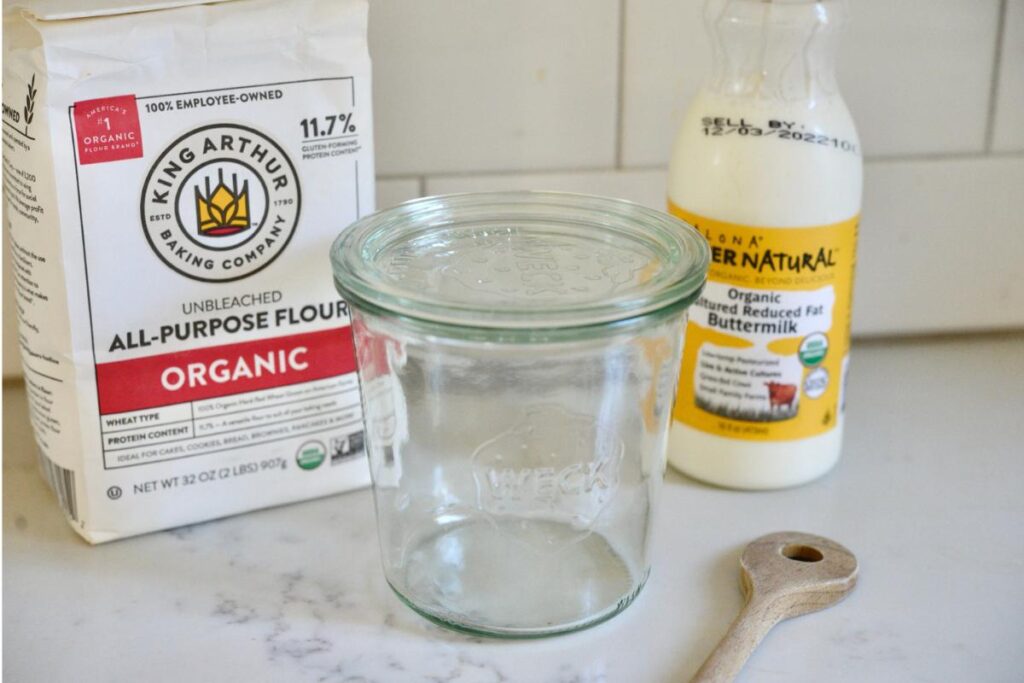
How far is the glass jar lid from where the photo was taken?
0.58 meters

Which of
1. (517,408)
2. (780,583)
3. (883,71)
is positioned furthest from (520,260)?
(883,71)

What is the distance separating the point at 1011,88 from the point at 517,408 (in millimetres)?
479

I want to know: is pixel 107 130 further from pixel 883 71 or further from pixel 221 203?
pixel 883 71

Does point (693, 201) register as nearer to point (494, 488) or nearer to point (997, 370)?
point (494, 488)

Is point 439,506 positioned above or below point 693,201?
below

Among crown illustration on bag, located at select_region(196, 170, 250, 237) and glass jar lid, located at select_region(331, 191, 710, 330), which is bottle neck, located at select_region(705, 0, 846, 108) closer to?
glass jar lid, located at select_region(331, 191, 710, 330)

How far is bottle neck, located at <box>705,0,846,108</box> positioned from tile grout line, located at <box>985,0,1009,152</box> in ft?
0.79

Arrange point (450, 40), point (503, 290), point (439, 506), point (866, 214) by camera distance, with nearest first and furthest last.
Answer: point (503, 290), point (439, 506), point (450, 40), point (866, 214)

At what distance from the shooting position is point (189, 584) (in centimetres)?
69

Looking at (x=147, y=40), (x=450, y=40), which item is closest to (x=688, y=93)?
(x=450, y=40)

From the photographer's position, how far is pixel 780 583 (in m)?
0.67

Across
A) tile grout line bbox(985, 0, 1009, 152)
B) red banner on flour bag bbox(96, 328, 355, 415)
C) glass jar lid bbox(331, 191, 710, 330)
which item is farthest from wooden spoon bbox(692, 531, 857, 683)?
tile grout line bbox(985, 0, 1009, 152)

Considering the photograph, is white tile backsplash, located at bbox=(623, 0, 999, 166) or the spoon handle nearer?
the spoon handle

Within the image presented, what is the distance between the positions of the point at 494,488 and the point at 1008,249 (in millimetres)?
510
